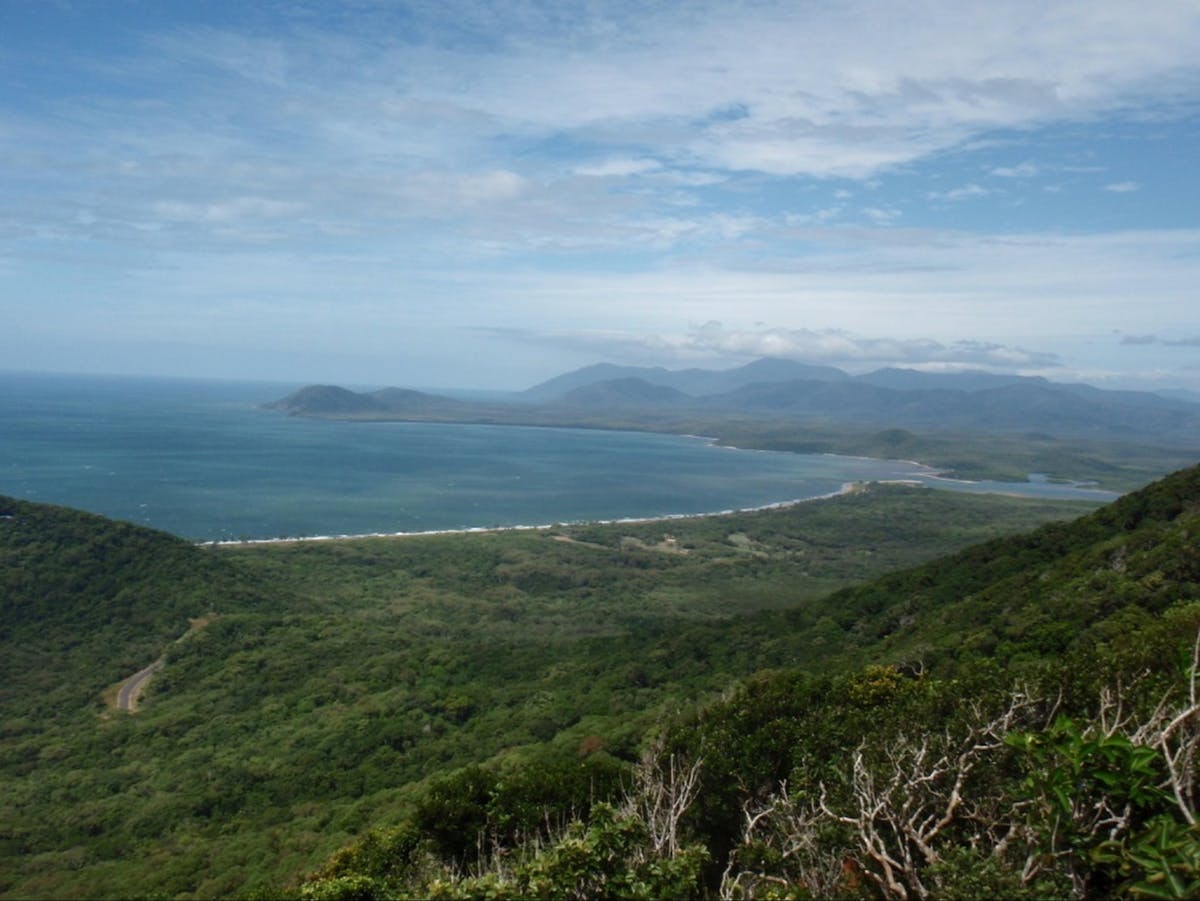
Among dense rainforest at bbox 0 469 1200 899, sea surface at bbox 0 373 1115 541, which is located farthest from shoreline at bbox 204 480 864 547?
dense rainforest at bbox 0 469 1200 899

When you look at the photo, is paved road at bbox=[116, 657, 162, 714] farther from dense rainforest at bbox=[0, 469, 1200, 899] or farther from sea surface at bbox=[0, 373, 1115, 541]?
sea surface at bbox=[0, 373, 1115, 541]

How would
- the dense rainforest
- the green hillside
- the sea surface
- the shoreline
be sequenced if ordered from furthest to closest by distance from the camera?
the sea surface < the shoreline < the dense rainforest < the green hillside

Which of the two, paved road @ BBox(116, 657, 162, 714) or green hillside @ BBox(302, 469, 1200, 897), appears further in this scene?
paved road @ BBox(116, 657, 162, 714)

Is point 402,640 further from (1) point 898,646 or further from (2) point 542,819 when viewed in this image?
(2) point 542,819

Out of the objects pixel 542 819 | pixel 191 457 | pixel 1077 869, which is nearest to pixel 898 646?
pixel 542 819

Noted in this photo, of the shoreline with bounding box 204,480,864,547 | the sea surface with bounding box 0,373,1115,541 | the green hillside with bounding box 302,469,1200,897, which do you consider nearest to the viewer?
the green hillside with bounding box 302,469,1200,897

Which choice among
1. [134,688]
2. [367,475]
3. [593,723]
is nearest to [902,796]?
[593,723]
